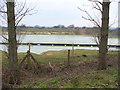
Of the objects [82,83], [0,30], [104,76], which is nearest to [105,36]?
[104,76]

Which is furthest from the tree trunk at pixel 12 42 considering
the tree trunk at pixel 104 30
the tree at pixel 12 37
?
the tree trunk at pixel 104 30

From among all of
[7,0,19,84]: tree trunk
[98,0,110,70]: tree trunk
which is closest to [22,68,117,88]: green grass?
[7,0,19,84]: tree trunk

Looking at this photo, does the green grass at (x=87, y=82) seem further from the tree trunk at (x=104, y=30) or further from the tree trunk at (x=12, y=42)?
the tree trunk at (x=104, y=30)

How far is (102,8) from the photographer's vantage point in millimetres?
6754

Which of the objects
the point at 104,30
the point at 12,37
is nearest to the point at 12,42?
the point at 12,37

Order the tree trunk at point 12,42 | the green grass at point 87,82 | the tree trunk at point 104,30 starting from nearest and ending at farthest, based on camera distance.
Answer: the green grass at point 87,82
the tree trunk at point 12,42
the tree trunk at point 104,30

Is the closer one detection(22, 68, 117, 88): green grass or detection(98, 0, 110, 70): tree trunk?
detection(22, 68, 117, 88): green grass

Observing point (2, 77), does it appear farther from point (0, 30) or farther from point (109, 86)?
point (109, 86)

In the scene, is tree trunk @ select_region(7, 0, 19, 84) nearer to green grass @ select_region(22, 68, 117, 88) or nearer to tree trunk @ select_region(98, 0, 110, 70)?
green grass @ select_region(22, 68, 117, 88)

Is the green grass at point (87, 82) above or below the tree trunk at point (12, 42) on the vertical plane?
below

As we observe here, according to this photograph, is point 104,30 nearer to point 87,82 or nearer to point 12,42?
point 87,82

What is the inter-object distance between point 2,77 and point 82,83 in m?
2.79

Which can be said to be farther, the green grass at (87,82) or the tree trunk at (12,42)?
the tree trunk at (12,42)

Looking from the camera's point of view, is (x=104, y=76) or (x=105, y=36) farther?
(x=105, y=36)
